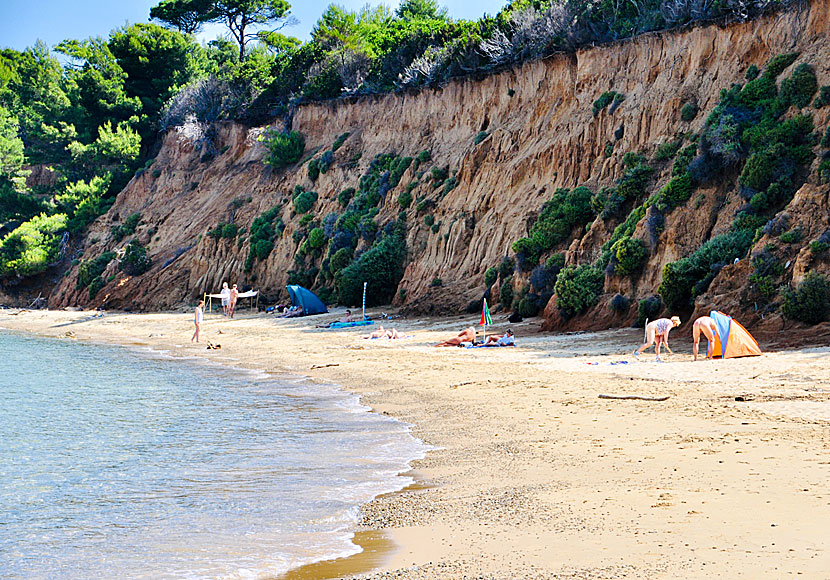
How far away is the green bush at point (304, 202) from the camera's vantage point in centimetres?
4081

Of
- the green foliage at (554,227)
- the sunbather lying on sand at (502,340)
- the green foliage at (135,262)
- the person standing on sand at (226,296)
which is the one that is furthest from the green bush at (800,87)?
the green foliage at (135,262)

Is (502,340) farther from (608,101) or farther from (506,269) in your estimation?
(608,101)

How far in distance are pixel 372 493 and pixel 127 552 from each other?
2360mm

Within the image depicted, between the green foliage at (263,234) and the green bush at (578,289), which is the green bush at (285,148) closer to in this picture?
the green foliage at (263,234)

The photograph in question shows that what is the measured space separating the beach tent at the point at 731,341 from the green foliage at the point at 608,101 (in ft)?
49.2

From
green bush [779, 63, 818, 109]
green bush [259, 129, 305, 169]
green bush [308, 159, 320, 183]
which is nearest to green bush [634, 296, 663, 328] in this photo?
green bush [779, 63, 818, 109]

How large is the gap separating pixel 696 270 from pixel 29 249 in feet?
135

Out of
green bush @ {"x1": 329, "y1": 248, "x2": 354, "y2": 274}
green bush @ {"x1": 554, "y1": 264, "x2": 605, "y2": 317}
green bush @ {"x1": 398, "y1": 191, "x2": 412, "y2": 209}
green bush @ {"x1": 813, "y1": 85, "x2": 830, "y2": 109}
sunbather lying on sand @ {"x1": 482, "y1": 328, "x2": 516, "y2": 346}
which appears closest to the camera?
sunbather lying on sand @ {"x1": 482, "y1": 328, "x2": 516, "y2": 346}

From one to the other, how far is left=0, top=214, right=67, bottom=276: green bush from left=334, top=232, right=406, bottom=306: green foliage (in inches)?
965

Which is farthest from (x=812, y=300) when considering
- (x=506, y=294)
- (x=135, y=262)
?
(x=135, y=262)

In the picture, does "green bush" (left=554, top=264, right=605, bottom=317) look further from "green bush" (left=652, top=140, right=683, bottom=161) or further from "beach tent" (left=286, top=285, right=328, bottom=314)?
"beach tent" (left=286, top=285, right=328, bottom=314)

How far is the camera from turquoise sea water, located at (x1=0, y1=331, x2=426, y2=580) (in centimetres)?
640

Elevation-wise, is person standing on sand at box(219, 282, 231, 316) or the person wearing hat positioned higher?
person standing on sand at box(219, 282, 231, 316)

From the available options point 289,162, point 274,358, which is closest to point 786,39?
point 274,358
